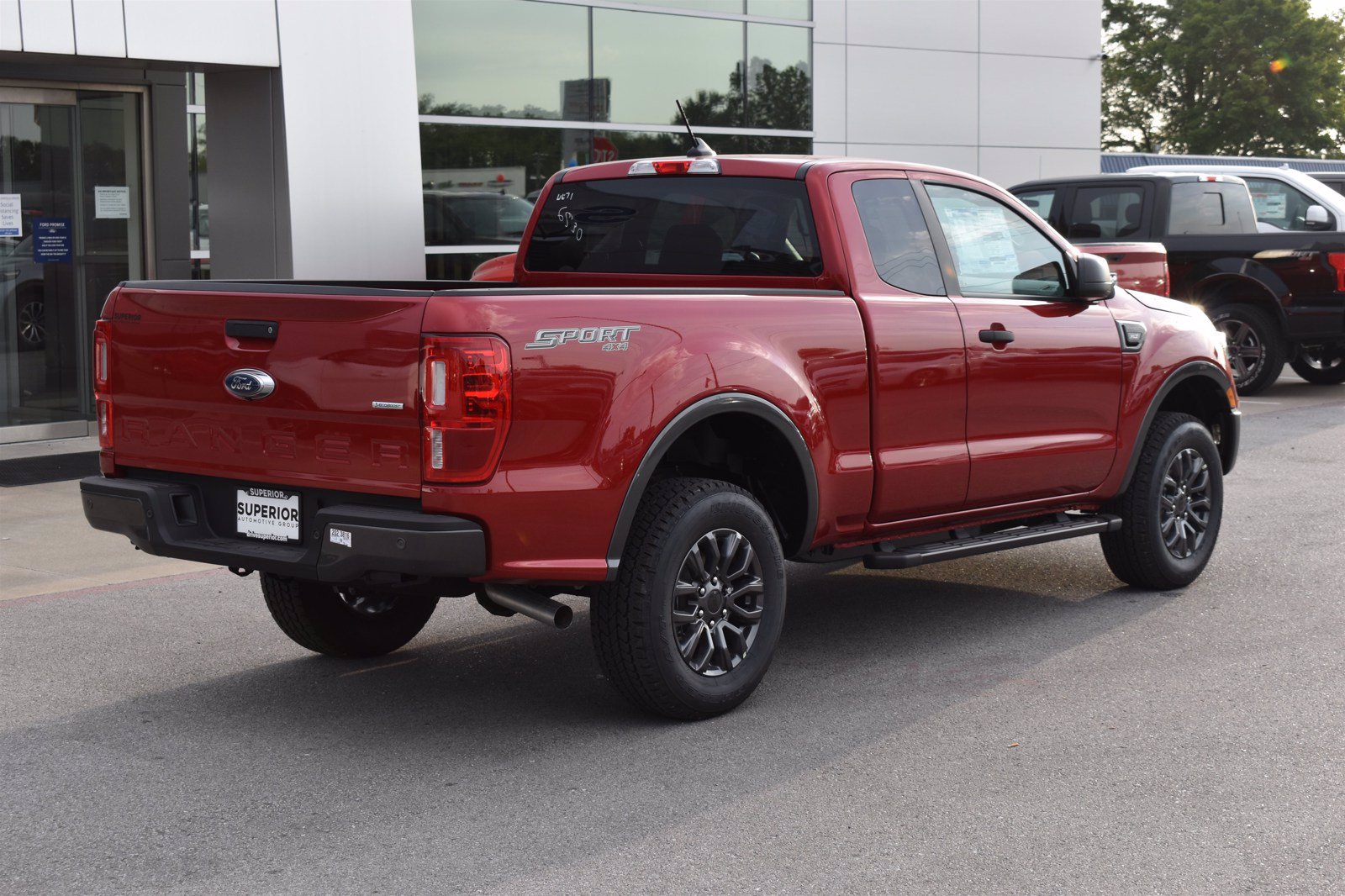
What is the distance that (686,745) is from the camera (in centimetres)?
516

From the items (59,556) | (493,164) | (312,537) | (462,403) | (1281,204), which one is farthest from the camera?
(1281,204)

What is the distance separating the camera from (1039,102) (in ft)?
68.7

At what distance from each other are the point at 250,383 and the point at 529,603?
111 cm

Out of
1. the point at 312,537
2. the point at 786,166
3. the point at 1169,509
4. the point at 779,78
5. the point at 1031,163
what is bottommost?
the point at 1169,509

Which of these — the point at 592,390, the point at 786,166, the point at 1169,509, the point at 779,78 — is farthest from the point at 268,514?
the point at 779,78

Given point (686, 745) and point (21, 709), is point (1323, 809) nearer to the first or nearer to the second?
point (686, 745)

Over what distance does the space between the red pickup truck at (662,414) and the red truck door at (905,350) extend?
0.04ft

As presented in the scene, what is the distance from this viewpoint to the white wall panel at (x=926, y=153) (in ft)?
63.0

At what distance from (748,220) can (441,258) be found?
8.76 m

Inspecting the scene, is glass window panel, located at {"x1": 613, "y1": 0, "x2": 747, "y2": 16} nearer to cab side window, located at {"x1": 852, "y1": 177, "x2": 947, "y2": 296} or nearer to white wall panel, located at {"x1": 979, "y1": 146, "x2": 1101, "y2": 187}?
white wall panel, located at {"x1": 979, "y1": 146, "x2": 1101, "y2": 187}

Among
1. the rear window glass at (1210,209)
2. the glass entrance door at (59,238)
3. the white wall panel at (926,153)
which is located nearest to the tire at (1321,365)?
the rear window glass at (1210,209)

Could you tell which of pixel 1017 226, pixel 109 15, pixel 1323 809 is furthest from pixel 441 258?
pixel 1323 809

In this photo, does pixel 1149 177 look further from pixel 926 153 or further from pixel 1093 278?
pixel 1093 278

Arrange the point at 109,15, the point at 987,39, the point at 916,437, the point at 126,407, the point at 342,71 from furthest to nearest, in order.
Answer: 1. the point at 987,39
2. the point at 342,71
3. the point at 109,15
4. the point at 916,437
5. the point at 126,407
